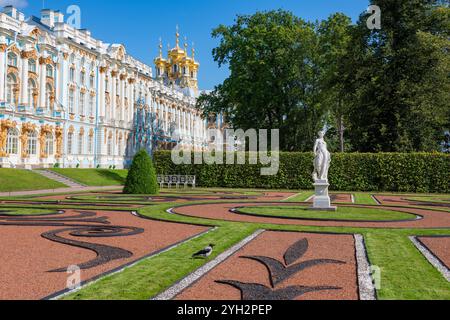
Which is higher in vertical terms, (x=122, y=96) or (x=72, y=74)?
(x=72, y=74)

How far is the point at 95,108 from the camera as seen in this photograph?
179ft

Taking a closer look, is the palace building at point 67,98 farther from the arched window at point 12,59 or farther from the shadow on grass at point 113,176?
the shadow on grass at point 113,176

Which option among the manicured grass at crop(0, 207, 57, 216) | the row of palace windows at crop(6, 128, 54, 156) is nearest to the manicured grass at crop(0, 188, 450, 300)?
the manicured grass at crop(0, 207, 57, 216)

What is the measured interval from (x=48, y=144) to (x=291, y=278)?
4150 centimetres

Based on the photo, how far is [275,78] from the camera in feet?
137

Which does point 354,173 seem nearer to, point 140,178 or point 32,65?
point 140,178

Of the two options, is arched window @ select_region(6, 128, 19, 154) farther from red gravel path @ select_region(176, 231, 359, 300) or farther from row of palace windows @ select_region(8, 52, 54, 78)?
red gravel path @ select_region(176, 231, 359, 300)

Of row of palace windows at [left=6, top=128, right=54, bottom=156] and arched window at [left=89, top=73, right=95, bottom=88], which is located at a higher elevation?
arched window at [left=89, top=73, right=95, bottom=88]

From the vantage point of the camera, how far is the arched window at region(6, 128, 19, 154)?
38.8 meters

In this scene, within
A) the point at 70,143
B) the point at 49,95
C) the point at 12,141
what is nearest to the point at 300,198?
the point at 12,141

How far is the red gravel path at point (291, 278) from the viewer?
19.8 feet

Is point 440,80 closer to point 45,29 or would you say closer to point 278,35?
point 278,35

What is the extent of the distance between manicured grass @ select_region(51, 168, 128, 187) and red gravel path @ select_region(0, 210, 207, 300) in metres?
23.8

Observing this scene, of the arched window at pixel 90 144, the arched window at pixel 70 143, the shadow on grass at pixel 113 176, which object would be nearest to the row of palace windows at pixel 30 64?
the arched window at pixel 70 143
